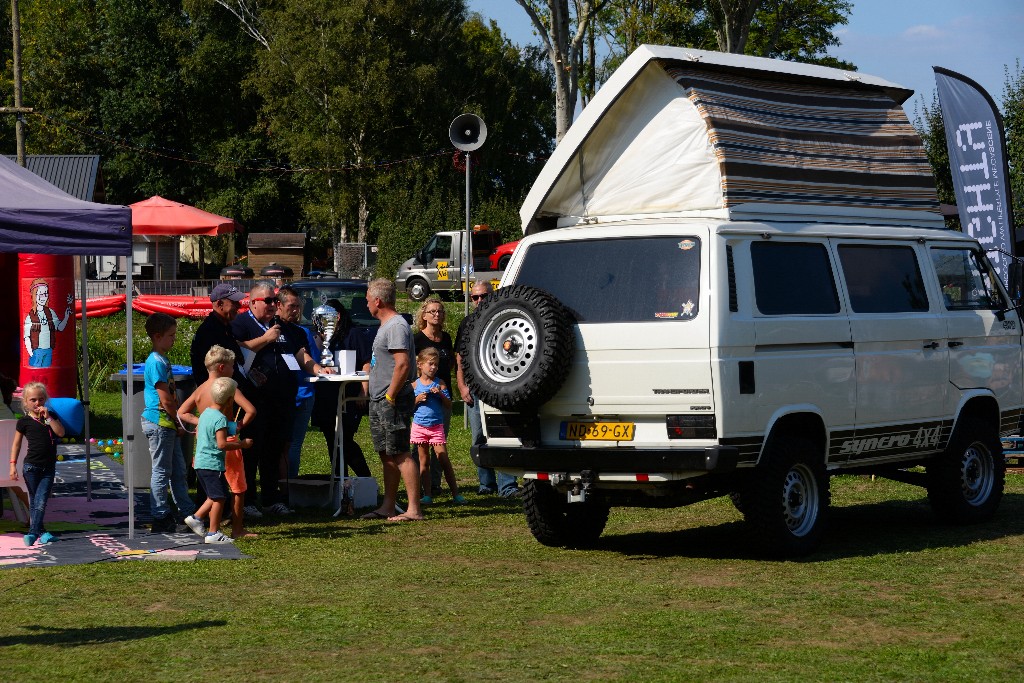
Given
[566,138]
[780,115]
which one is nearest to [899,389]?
[780,115]

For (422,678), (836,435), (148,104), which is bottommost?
(422,678)

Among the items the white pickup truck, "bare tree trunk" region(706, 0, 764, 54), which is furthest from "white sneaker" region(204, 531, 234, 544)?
the white pickup truck

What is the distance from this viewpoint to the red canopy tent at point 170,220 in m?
26.3

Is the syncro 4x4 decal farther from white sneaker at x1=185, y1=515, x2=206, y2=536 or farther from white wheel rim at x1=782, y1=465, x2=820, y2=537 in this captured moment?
white sneaker at x1=185, y1=515, x2=206, y2=536

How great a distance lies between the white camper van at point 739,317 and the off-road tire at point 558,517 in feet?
0.06

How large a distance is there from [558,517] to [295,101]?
155 feet

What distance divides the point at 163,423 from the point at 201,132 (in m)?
53.6

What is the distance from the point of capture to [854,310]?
933 cm

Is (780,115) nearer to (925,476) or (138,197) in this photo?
(925,476)

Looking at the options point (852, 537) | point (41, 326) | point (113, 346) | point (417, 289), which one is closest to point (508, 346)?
point (852, 537)

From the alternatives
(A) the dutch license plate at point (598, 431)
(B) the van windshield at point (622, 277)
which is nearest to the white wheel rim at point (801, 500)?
(A) the dutch license plate at point (598, 431)

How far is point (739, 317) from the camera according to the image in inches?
331

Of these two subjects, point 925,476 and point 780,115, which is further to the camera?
point 925,476

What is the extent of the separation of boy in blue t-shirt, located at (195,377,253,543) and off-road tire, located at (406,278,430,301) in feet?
102
